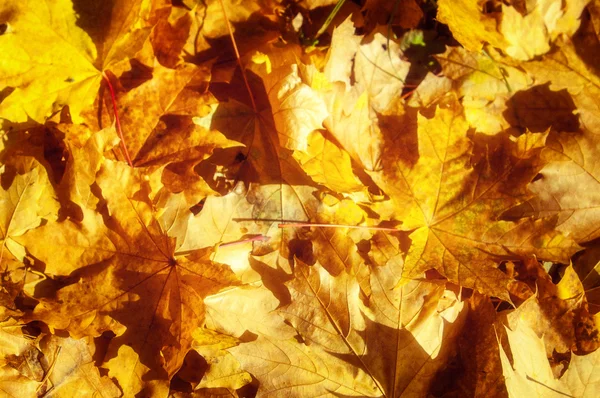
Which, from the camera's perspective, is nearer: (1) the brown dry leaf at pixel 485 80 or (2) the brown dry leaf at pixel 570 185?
(2) the brown dry leaf at pixel 570 185

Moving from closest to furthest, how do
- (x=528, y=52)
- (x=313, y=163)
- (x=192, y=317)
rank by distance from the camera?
(x=192, y=317), (x=313, y=163), (x=528, y=52)

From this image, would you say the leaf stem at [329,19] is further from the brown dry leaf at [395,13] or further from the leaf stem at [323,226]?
the leaf stem at [323,226]

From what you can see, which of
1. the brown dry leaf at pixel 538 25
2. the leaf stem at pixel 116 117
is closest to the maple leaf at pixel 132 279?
the leaf stem at pixel 116 117

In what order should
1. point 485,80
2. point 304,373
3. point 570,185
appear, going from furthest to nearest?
point 485,80 < point 570,185 < point 304,373

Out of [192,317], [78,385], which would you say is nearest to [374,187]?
[192,317]

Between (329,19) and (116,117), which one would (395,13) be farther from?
(116,117)

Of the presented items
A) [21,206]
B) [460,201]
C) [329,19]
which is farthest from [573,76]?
[21,206]

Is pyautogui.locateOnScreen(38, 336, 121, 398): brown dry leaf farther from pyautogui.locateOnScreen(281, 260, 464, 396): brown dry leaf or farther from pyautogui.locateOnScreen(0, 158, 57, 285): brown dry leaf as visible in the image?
pyautogui.locateOnScreen(281, 260, 464, 396): brown dry leaf

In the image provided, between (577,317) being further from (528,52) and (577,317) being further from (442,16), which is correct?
(442,16)
